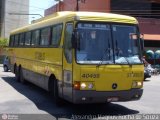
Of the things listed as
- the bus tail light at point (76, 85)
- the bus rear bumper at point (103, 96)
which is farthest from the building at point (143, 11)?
the bus tail light at point (76, 85)

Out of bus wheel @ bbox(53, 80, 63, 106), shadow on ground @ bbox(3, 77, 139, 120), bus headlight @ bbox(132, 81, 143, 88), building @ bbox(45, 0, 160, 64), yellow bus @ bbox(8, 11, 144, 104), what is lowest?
shadow on ground @ bbox(3, 77, 139, 120)

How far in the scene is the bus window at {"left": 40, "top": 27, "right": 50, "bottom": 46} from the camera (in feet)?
49.2

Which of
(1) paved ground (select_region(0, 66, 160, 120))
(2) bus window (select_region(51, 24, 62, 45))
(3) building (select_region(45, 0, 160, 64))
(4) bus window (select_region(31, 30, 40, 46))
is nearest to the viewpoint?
(1) paved ground (select_region(0, 66, 160, 120))

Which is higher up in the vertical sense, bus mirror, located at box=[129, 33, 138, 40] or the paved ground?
bus mirror, located at box=[129, 33, 138, 40]

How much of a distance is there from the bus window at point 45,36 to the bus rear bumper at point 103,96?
403 centimetres

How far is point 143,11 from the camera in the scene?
45781 millimetres

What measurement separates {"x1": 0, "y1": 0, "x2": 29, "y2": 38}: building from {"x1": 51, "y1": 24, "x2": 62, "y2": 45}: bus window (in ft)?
225

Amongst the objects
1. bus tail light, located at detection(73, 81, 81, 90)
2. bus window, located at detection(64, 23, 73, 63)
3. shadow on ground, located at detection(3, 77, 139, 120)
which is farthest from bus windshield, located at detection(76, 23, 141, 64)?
shadow on ground, located at detection(3, 77, 139, 120)

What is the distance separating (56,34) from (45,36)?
1.72 meters

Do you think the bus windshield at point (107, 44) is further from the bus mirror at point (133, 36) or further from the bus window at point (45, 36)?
the bus window at point (45, 36)

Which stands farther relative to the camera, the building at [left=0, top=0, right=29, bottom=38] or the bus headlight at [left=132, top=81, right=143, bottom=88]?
the building at [left=0, top=0, right=29, bottom=38]

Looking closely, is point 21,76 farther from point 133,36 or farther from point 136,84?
point 136,84

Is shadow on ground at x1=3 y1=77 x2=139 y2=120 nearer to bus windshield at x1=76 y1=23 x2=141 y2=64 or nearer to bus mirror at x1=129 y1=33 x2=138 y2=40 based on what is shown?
bus windshield at x1=76 y1=23 x2=141 y2=64

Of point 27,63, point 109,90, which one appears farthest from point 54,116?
point 27,63
